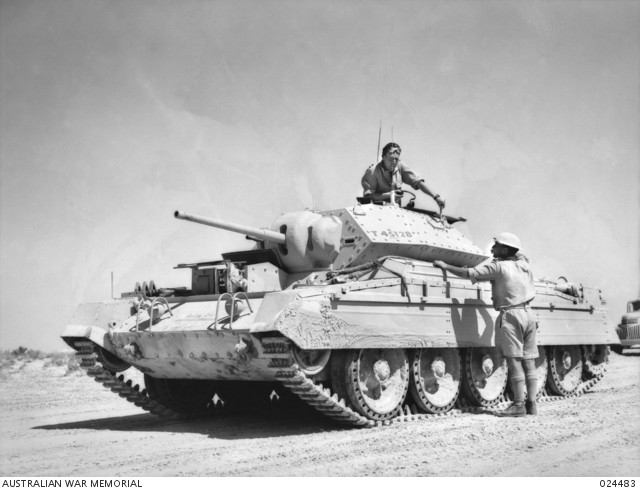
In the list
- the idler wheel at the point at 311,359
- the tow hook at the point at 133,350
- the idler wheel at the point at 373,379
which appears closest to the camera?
the idler wheel at the point at 311,359

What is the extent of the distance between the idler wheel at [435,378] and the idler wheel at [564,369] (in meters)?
2.83

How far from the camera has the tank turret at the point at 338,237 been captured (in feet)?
35.5

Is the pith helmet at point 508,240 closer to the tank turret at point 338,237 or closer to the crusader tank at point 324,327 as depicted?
the crusader tank at point 324,327

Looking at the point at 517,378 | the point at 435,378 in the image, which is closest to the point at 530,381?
the point at 517,378

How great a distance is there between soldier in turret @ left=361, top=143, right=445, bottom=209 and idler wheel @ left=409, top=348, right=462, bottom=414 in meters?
2.84

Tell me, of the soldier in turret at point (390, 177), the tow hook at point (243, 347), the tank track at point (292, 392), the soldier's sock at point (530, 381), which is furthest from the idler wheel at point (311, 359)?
the soldier in turret at point (390, 177)

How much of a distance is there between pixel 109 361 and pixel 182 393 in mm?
1348

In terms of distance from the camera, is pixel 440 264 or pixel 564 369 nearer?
pixel 440 264

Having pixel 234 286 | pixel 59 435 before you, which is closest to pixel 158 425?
pixel 59 435

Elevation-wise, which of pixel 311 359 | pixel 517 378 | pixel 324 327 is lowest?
pixel 517 378

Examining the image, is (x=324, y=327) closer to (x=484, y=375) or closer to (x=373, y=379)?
(x=373, y=379)

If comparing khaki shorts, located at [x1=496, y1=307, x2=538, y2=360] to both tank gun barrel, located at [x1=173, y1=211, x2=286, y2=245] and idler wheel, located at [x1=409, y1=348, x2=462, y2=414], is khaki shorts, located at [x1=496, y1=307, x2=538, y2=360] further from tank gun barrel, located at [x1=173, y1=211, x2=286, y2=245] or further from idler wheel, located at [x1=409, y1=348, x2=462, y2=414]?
tank gun barrel, located at [x1=173, y1=211, x2=286, y2=245]

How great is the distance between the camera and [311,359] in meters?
8.99
